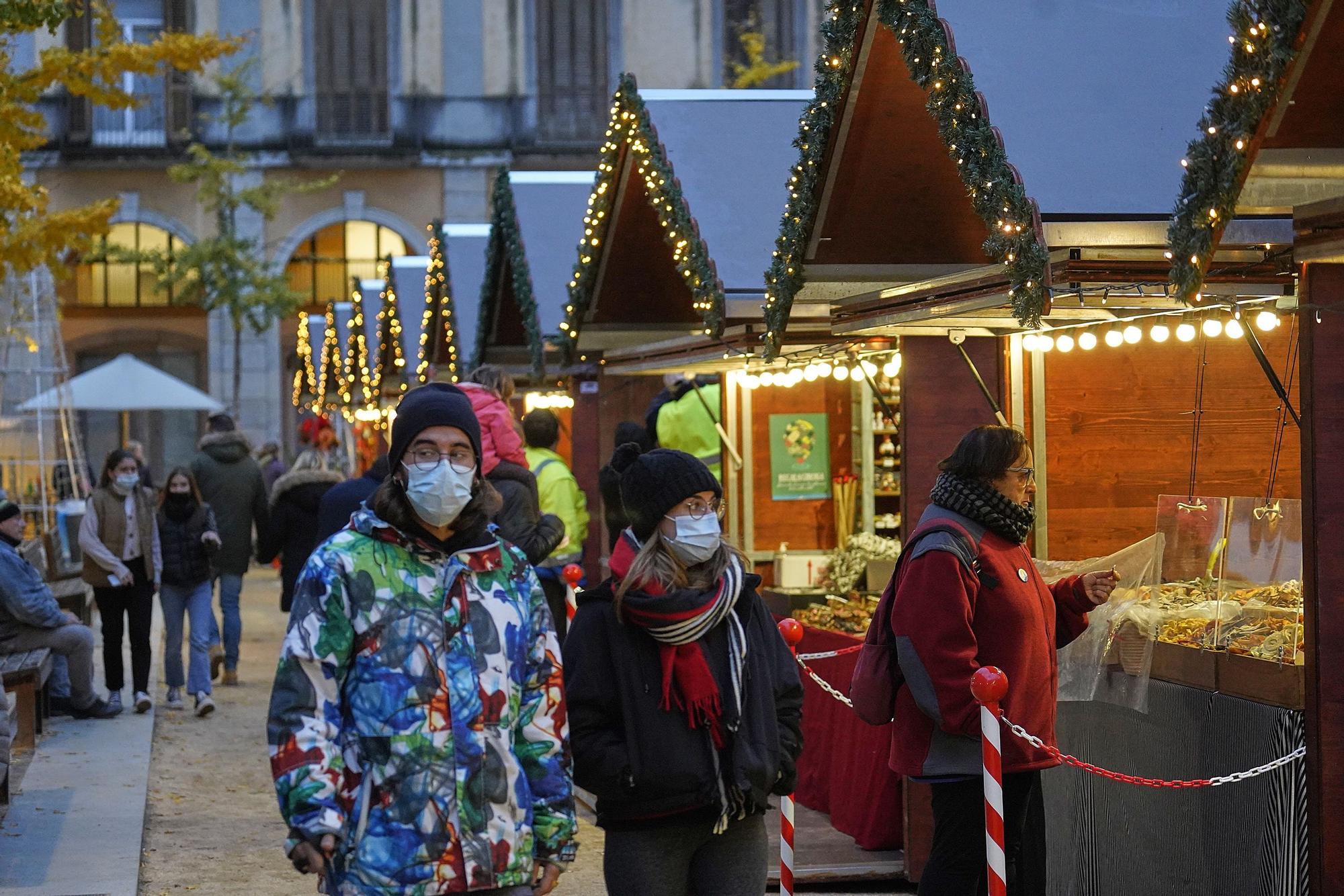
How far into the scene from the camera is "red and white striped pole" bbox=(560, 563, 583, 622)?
9.16 metres

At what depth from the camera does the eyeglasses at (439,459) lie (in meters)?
4.00

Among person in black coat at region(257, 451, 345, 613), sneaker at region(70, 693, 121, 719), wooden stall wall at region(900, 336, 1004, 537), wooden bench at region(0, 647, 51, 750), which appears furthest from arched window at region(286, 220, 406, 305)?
wooden stall wall at region(900, 336, 1004, 537)

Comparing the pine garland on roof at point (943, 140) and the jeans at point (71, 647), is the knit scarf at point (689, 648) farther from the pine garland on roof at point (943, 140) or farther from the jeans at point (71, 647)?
the jeans at point (71, 647)

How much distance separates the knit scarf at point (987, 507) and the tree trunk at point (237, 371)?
96.7 feet

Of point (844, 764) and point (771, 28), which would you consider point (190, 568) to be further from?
point (771, 28)

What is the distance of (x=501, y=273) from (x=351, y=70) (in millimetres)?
25798

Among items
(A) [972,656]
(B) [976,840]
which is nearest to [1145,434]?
(A) [972,656]

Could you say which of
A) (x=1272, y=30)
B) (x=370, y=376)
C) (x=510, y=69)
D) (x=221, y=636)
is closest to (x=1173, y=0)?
(x=1272, y=30)

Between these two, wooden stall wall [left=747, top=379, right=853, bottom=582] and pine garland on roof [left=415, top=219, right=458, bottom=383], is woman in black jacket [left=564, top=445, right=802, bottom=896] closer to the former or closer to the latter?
wooden stall wall [left=747, top=379, right=853, bottom=582]

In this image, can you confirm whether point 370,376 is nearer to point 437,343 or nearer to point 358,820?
point 437,343

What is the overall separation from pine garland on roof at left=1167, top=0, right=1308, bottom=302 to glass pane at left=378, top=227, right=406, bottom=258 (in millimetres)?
35749

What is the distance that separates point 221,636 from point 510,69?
84.8 ft

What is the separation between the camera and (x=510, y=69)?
39.2 metres

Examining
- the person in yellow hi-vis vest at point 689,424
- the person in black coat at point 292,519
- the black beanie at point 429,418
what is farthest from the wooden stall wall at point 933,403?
the person in black coat at point 292,519
